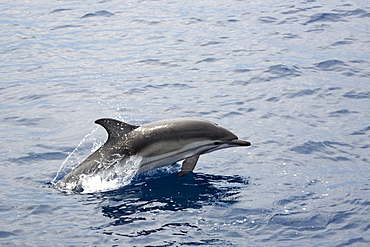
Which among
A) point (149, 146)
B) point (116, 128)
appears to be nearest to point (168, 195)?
point (149, 146)

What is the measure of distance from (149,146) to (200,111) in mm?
4096

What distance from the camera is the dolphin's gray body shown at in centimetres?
955

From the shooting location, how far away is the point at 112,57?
18109mm

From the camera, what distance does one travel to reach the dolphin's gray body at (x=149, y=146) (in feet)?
31.3

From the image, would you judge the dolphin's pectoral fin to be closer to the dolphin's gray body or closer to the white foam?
the dolphin's gray body

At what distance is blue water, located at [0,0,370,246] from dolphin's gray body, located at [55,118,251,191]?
0.42 m

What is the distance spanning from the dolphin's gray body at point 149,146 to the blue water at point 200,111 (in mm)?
419

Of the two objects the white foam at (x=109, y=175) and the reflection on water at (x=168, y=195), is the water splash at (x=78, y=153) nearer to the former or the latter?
the white foam at (x=109, y=175)

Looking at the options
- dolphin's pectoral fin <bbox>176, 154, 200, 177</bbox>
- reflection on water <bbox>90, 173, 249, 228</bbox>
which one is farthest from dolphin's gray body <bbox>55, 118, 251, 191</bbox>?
reflection on water <bbox>90, 173, 249, 228</bbox>

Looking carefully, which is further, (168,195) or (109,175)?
(109,175)

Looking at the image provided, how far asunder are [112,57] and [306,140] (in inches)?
330

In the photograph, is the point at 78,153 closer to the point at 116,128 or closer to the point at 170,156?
the point at 116,128

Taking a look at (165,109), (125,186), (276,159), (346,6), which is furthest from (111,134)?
(346,6)

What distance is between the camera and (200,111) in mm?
13484
